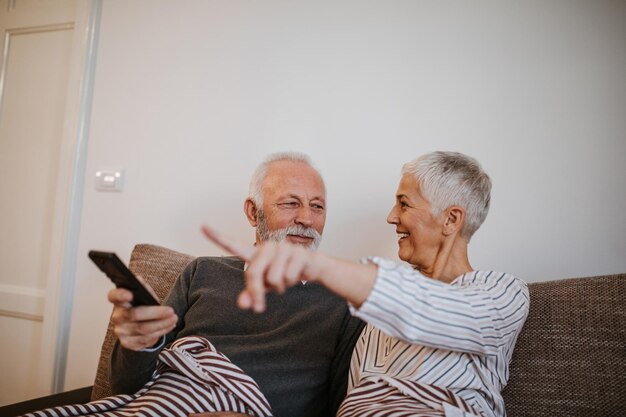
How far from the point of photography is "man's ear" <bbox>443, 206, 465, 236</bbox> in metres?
1.09

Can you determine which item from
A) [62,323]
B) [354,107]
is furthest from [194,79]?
[62,323]

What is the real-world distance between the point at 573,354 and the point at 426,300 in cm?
55

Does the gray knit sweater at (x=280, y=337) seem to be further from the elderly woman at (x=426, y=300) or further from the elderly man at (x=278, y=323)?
the elderly woman at (x=426, y=300)

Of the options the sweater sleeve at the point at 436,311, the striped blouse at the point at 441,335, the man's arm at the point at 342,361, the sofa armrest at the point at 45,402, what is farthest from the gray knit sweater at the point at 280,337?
the sweater sleeve at the point at 436,311

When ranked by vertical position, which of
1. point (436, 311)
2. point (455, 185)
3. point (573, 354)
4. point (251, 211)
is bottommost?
point (573, 354)

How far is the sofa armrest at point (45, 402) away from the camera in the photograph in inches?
43.8

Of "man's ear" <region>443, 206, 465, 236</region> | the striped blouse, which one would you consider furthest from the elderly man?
"man's ear" <region>443, 206, 465, 236</region>

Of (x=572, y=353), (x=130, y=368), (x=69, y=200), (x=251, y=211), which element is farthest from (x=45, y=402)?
(x=572, y=353)

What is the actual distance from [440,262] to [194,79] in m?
1.37

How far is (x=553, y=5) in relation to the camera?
1.45m

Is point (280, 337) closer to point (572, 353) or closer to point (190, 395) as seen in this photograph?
point (190, 395)

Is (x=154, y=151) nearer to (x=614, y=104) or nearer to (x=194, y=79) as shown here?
(x=194, y=79)

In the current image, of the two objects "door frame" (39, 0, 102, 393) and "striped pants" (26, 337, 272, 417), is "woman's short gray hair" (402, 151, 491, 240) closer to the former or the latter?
"striped pants" (26, 337, 272, 417)

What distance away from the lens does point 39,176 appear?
2.15m
